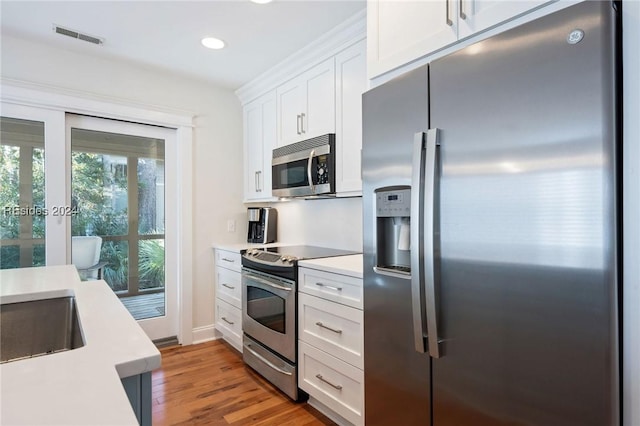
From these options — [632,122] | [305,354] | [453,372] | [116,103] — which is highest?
[116,103]

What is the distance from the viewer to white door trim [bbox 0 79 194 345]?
2.62 m

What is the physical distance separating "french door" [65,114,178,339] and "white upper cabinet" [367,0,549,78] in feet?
7.77

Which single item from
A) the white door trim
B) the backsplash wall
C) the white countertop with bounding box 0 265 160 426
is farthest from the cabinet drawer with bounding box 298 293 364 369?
the white door trim

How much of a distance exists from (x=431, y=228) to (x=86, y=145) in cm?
291

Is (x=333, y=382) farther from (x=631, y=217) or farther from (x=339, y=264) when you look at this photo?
(x=631, y=217)

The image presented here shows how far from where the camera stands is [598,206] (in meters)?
0.84

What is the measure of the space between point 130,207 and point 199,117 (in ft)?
3.47

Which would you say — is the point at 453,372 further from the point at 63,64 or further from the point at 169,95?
the point at 63,64

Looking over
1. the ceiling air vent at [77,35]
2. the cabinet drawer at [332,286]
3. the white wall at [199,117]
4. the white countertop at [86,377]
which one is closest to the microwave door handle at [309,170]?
the cabinet drawer at [332,286]

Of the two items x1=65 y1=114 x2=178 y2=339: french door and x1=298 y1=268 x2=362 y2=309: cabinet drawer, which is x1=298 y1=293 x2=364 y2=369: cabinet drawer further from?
x1=65 y1=114 x2=178 y2=339: french door

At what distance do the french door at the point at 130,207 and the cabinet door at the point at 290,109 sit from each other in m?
1.10

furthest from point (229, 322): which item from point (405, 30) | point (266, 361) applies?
point (405, 30)

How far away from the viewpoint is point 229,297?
3.01 m

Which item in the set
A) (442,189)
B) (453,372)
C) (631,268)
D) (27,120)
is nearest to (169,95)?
(27,120)
